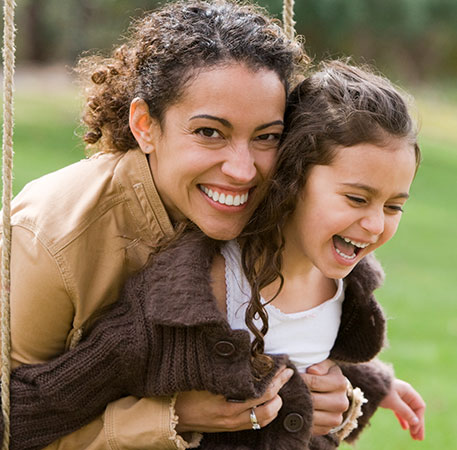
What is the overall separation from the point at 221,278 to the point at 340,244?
36 centimetres

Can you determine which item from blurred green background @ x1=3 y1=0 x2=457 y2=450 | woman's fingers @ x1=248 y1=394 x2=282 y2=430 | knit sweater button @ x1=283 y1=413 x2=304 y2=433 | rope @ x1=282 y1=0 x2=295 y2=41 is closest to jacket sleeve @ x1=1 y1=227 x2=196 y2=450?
woman's fingers @ x1=248 y1=394 x2=282 y2=430

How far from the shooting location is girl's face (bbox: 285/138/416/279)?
2.37 metres

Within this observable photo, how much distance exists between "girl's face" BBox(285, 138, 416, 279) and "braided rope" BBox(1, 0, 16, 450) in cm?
81

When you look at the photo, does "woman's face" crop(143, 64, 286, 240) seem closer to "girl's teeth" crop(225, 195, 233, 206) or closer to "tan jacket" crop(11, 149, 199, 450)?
"girl's teeth" crop(225, 195, 233, 206)

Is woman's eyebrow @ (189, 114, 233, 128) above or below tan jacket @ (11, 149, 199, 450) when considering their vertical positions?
above

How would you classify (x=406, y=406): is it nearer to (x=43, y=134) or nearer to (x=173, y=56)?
(x=173, y=56)

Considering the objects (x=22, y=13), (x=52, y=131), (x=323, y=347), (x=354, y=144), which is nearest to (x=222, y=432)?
(x=323, y=347)

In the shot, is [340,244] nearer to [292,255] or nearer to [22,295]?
[292,255]

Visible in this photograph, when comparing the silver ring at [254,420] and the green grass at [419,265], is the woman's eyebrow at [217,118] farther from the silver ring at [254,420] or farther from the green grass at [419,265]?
the green grass at [419,265]

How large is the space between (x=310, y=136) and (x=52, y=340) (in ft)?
3.08

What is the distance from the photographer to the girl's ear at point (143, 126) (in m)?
2.51

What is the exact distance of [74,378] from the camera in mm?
2395

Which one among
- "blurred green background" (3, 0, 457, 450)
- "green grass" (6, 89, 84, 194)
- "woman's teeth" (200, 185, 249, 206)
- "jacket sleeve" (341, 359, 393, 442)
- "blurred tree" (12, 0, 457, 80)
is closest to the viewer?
"woman's teeth" (200, 185, 249, 206)

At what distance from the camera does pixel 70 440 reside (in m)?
2.52
